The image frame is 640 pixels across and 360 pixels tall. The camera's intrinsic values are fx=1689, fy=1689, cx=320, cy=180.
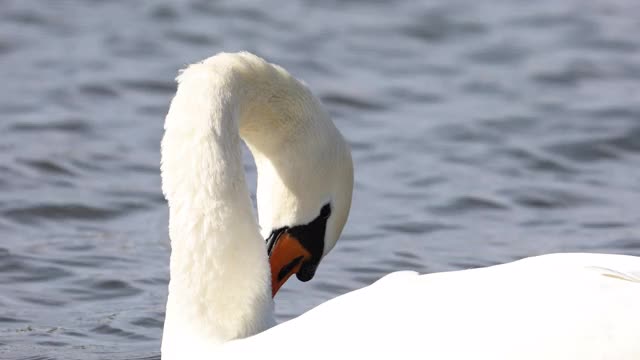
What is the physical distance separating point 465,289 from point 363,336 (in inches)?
15.5

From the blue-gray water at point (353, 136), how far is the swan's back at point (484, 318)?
1.88 m

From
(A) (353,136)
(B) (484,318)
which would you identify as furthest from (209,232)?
(A) (353,136)

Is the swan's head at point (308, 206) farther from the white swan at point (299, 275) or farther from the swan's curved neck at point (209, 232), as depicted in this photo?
the swan's curved neck at point (209, 232)

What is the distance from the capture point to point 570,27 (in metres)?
14.6

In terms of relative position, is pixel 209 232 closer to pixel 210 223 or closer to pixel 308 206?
pixel 210 223

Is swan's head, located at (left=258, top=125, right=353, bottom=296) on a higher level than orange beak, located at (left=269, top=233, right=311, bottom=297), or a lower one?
Result: higher

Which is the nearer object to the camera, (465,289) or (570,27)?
(465,289)

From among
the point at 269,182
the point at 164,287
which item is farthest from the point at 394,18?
the point at 269,182

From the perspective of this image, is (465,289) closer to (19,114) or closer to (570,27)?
(19,114)

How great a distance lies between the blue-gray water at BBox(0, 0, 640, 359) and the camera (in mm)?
8492

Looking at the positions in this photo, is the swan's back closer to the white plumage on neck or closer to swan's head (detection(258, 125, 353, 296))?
the white plumage on neck

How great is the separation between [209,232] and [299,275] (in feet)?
2.59

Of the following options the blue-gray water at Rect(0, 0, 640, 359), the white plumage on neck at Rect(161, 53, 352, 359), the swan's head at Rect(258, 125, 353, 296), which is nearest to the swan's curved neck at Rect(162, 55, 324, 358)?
the white plumage on neck at Rect(161, 53, 352, 359)

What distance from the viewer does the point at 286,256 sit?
6820mm
